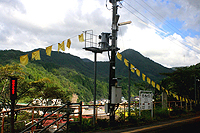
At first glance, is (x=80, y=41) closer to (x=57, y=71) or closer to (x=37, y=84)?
(x=37, y=84)

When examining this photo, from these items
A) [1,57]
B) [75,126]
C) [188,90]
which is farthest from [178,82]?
[1,57]

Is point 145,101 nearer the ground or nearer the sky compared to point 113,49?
nearer the ground

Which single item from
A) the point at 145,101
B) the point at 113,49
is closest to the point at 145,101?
the point at 145,101

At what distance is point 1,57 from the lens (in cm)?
10144

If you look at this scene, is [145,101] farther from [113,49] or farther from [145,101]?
[113,49]

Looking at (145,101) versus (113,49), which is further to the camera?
(145,101)

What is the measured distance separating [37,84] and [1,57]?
8961 centimetres

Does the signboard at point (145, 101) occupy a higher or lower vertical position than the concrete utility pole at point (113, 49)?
lower

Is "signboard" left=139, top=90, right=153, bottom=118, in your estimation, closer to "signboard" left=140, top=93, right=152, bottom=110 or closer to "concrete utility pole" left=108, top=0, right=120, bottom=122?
"signboard" left=140, top=93, right=152, bottom=110

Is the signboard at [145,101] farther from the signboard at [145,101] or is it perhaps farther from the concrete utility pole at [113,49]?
the concrete utility pole at [113,49]

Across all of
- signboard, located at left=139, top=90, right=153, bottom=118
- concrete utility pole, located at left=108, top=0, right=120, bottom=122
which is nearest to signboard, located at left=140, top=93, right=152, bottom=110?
signboard, located at left=139, top=90, right=153, bottom=118

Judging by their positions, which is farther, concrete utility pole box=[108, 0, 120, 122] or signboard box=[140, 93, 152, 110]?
signboard box=[140, 93, 152, 110]

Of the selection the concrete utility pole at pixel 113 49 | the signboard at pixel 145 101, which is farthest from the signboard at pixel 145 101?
the concrete utility pole at pixel 113 49

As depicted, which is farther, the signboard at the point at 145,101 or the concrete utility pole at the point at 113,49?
the signboard at the point at 145,101
